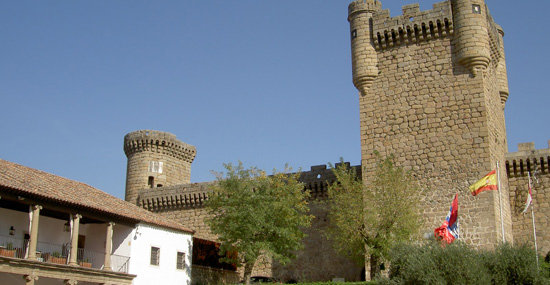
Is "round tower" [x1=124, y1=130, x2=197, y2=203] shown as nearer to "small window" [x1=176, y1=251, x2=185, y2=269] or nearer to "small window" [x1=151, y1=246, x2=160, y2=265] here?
"small window" [x1=176, y1=251, x2=185, y2=269]

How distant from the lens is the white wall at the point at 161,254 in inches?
1146

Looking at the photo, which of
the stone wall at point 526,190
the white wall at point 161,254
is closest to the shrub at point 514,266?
A: the stone wall at point 526,190

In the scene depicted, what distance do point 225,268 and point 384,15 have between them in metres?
15.3

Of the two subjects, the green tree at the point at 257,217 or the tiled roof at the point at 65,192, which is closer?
the tiled roof at the point at 65,192

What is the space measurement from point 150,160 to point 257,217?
49.8ft

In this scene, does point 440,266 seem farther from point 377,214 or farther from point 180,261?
point 180,261

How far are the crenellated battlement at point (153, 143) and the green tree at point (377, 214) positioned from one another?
17930 mm

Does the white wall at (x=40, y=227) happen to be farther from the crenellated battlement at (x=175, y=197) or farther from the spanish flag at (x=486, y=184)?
the spanish flag at (x=486, y=184)

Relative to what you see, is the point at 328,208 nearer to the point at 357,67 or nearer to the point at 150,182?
the point at 357,67

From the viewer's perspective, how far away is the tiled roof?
25.2m

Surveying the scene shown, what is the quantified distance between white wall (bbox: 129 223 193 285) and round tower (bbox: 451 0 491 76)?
15476mm

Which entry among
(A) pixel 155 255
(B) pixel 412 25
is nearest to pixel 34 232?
(A) pixel 155 255

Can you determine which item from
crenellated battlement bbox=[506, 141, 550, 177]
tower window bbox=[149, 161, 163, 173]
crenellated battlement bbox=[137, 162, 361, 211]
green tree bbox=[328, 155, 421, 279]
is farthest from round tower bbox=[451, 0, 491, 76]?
tower window bbox=[149, 161, 163, 173]

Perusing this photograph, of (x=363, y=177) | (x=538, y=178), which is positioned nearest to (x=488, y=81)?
(x=538, y=178)
